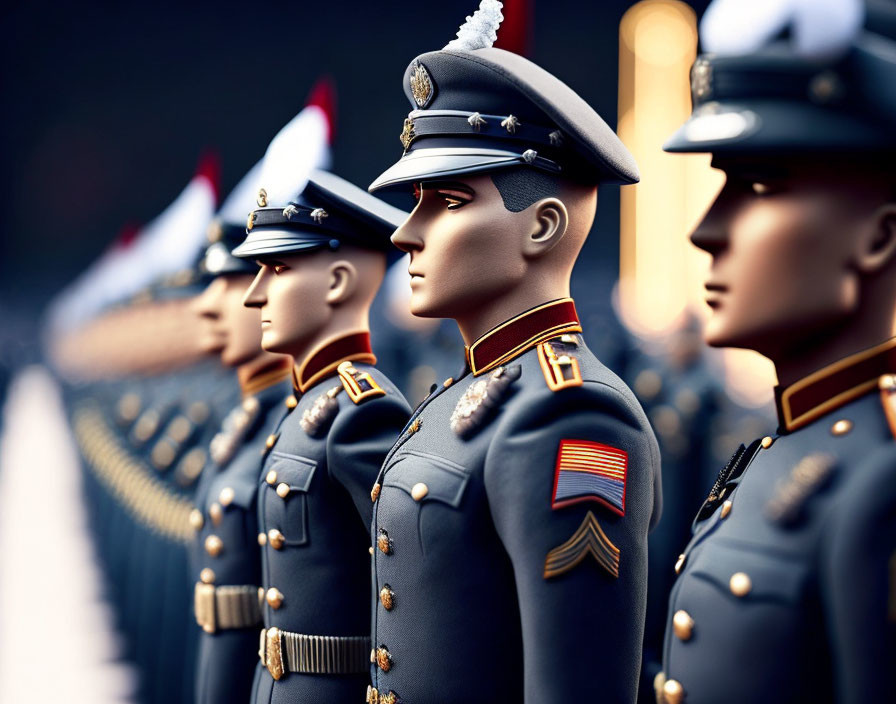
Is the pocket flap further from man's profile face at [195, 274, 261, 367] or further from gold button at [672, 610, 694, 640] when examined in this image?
gold button at [672, 610, 694, 640]

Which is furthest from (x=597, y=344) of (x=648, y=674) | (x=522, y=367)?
(x=522, y=367)

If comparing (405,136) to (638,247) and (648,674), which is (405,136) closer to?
(648,674)

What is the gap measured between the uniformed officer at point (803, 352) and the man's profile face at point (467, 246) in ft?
1.85

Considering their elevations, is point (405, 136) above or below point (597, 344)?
above

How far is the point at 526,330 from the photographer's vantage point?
2.19 metres

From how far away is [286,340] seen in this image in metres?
2.99

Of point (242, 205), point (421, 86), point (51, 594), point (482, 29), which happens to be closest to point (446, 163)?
point (421, 86)

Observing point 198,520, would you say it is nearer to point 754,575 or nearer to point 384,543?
point 384,543

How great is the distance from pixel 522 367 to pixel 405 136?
553mm

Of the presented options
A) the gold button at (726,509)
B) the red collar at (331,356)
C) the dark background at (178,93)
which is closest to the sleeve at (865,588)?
the gold button at (726,509)

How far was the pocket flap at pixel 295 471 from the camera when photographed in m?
2.79

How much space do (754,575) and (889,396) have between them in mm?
286

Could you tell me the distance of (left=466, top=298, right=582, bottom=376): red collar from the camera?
219 centimetres

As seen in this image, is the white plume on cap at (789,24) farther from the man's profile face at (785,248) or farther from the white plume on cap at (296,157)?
the white plume on cap at (296,157)
